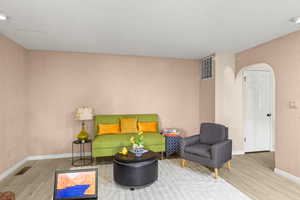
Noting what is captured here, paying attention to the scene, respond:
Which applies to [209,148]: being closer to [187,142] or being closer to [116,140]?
[187,142]

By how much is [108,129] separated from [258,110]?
388 centimetres

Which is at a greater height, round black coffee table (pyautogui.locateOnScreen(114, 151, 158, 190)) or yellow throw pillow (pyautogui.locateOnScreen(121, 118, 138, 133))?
yellow throw pillow (pyautogui.locateOnScreen(121, 118, 138, 133))

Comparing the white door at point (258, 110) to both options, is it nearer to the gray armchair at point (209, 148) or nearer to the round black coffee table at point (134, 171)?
the gray armchair at point (209, 148)

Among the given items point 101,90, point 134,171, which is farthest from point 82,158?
point 134,171

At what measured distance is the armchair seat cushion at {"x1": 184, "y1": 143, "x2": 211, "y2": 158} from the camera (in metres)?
3.02

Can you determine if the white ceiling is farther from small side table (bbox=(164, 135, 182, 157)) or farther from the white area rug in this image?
the white area rug

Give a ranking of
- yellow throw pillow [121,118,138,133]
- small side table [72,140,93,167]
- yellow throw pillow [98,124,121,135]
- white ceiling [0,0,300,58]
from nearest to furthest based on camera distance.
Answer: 1. white ceiling [0,0,300,58]
2. small side table [72,140,93,167]
3. yellow throw pillow [98,124,121,135]
4. yellow throw pillow [121,118,138,133]

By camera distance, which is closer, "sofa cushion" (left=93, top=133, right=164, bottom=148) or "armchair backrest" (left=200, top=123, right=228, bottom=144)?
"armchair backrest" (left=200, top=123, right=228, bottom=144)

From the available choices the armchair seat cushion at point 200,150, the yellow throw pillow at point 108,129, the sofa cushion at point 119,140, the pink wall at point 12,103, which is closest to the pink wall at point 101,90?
the pink wall at point 12,103

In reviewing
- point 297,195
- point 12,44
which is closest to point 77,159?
point 12,44

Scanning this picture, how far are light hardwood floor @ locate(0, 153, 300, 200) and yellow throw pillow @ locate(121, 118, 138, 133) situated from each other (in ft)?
4.58

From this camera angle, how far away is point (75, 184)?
1520 millimetres

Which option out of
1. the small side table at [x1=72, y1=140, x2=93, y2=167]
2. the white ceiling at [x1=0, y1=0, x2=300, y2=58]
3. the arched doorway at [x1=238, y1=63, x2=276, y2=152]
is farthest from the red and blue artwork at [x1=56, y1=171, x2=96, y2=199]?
the arched doorway at [x1=238, y1=63, x2=276, y2=152]

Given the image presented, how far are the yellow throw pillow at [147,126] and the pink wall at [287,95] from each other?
258cm
